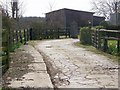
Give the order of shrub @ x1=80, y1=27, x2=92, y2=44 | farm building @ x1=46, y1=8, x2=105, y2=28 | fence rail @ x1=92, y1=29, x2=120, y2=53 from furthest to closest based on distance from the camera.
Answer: farm building @ x1=46, y1=8, x2=105, y2=28 → shrub @ x1=80, y1=27, x2=92, y2=44 → fence rail @ x1=92, y1=29, x2=120, y2=53

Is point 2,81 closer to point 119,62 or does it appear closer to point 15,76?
point 15,76

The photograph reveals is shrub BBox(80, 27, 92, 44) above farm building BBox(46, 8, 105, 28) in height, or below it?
below

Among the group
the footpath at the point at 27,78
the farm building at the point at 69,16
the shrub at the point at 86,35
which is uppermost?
the farm building at the point at 69,16

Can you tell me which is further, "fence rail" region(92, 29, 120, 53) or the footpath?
"fence rail" region(92, 29, 120, 53)

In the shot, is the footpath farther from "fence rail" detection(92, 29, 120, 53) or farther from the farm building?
the farm building

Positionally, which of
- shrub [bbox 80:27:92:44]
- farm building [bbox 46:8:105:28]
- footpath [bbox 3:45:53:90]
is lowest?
footpath [bbox 3:45:53:90]

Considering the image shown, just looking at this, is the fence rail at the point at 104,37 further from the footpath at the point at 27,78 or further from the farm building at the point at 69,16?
the farm building at the point at 69,16

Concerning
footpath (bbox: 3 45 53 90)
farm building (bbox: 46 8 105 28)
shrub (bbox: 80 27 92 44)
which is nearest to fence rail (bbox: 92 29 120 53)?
shrub (bbox: 80 27 92 44)

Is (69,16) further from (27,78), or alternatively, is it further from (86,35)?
(27,78)

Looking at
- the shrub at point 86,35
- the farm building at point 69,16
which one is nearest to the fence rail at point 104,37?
the shrub at point 86,35

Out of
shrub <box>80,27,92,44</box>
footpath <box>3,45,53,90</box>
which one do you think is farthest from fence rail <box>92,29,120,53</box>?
footpath <box>3,45,53,90</box>

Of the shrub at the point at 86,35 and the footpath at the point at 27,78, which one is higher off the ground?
the shrub at the point at 86,35

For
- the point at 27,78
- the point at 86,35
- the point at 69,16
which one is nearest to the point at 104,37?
the point at 86,35

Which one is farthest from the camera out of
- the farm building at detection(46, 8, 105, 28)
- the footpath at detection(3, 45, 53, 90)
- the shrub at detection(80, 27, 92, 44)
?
the farm building at detection(46, 8, 105, 28)
